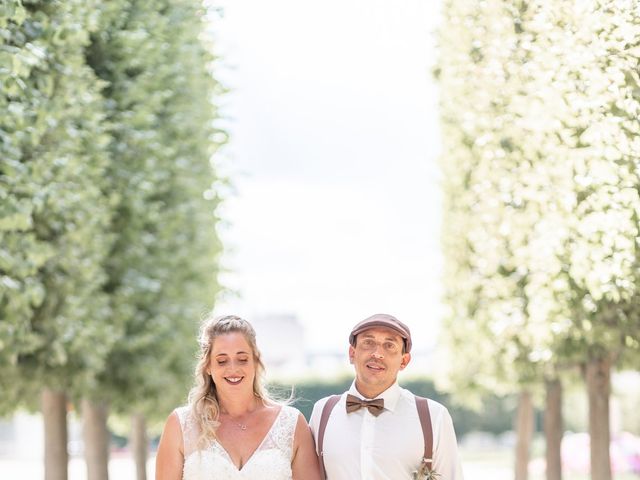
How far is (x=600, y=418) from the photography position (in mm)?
14289

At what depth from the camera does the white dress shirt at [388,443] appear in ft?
20.7

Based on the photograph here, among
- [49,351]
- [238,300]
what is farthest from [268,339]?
[49,351]

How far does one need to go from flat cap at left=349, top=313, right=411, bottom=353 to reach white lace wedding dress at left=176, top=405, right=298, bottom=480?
661mm

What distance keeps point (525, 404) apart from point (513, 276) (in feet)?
29.5

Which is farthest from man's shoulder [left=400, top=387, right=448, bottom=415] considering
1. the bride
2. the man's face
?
the bride

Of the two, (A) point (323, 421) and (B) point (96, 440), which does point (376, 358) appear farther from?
(B) point (96, 440)

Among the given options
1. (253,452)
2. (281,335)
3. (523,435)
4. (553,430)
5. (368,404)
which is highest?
(281,335)

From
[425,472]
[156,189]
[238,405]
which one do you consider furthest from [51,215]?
[425,472]

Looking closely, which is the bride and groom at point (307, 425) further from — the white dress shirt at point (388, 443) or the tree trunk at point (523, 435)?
the tree trunk at point (523, 435)

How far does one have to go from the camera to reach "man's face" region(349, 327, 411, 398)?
21.1ft

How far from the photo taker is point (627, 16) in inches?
373

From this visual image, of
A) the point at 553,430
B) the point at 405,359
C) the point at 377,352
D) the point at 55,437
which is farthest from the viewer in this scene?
the point at 553,430

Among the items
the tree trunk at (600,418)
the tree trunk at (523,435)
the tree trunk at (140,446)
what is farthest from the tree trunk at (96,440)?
the tree trunk at (523,435)

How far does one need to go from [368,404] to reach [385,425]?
0.45 feet
